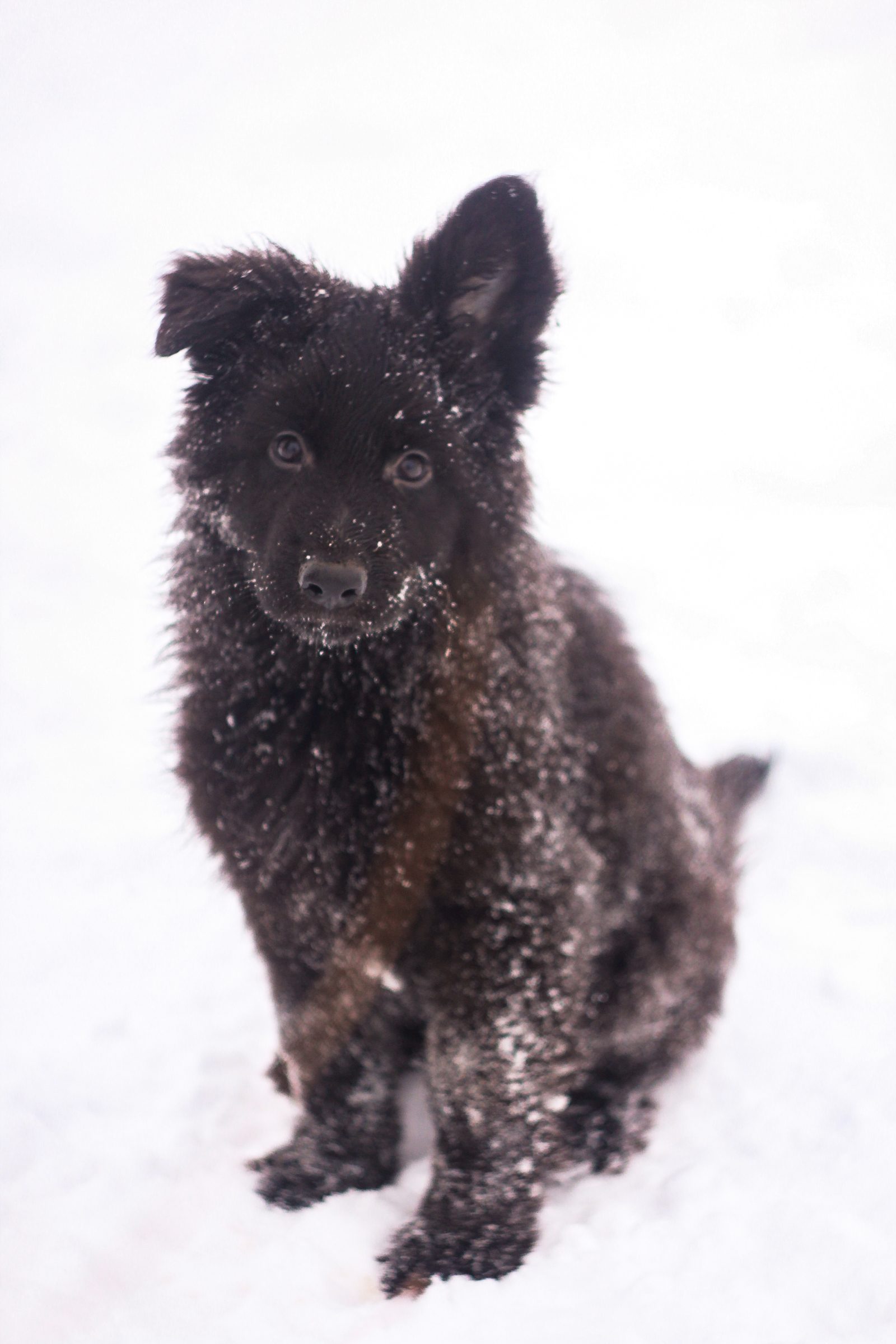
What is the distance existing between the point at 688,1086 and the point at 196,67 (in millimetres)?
7106

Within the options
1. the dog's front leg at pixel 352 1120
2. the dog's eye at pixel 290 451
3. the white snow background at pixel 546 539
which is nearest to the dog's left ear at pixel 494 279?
the white snow background at pixel 546 539

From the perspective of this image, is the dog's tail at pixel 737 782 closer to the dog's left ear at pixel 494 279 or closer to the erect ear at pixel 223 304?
the dog's left ear at pixel 494 279

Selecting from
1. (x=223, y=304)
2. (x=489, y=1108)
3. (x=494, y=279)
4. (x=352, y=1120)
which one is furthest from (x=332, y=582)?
(x=352, y=1120)

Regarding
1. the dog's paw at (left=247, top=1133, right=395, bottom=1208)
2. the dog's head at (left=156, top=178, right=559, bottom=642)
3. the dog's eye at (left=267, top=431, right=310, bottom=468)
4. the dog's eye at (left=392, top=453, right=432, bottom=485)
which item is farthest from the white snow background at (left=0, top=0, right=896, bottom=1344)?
the dog's eye at (left=267, top=431, right=310, bottom=468)

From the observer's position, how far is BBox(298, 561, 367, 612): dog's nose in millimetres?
2152

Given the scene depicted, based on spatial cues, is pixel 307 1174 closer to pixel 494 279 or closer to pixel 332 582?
pixel 332 582

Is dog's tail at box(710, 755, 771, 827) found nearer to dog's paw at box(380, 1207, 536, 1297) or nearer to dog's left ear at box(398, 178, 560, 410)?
dog's paw at box(380, 1207, 536, 1297)

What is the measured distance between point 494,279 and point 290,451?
68cm

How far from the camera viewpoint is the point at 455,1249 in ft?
8.59

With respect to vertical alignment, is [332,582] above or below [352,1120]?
above

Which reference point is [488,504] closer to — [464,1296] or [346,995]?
[346,995]

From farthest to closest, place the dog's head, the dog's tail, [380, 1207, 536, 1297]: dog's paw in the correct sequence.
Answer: the dog's tail < [380, 1207, 536, 1297]: dog's paw < the dog's head

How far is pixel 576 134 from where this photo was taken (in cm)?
689

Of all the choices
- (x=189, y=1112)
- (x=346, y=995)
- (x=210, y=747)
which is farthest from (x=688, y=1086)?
(x=210, y=747)
